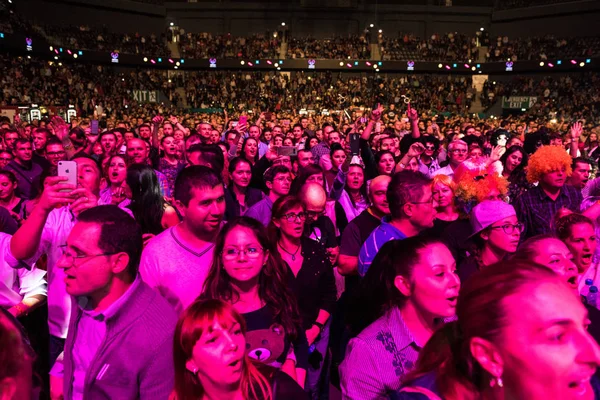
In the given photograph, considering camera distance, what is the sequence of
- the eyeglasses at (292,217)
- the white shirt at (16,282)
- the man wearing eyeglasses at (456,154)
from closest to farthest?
1. the white shirt at (16,282)
2. the eyeglasses at (292,217)
3. the man wearing eyeglasses at (456,154)

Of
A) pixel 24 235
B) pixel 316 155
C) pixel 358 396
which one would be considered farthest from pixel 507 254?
pixel 316 155

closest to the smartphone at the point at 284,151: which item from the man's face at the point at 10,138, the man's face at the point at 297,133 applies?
the man's face at the point at 10,138

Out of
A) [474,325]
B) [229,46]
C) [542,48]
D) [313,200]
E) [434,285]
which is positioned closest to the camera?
[474,325]


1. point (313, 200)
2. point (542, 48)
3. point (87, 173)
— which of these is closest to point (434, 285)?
point (313, 200)

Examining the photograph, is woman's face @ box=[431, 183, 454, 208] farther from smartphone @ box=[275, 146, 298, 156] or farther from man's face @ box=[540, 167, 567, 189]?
smartphone @ box=[275, 146, 298, 156]

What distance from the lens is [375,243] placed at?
3.78 meters

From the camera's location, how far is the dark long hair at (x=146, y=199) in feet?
15.9

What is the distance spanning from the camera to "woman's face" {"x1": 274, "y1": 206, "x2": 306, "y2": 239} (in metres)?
→ 3.93

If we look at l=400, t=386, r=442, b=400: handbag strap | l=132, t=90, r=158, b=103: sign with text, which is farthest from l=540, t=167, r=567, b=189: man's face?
l=132, t=90, r=158, b=103: sign with text

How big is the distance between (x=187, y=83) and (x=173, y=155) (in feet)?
96.6

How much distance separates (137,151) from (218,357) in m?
5.05

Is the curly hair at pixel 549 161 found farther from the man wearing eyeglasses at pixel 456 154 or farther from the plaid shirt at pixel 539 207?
the man wearing eyeglasses at pixel 456 154

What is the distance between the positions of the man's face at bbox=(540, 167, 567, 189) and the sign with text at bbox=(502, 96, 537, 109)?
93.4 ft

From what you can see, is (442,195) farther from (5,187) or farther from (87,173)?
(5,187)
